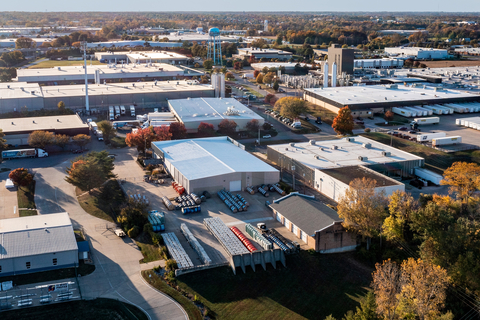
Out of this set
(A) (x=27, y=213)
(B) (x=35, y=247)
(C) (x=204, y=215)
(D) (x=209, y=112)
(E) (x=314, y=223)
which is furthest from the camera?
(D) (x=209, y=112)

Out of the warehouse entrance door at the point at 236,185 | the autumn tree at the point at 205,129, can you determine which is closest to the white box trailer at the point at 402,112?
the autumn tree at the point at 205,129

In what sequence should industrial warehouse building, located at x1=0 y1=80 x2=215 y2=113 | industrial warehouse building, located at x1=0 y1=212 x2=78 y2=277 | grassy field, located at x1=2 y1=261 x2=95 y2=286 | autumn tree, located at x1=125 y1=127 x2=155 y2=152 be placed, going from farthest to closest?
industrial warehouse building, located at x1=0 y1=80 x2=215 y2=113 → autumn tree, located at x1=125 y1=127 x2=155 y2=152 → industrial warehouse building, located at x1=0 y1=212 x2=78 y2=277 → grassy field, located at x1=2 y1=261 x2=95 y2=286

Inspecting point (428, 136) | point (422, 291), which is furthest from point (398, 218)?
point (428, 136)

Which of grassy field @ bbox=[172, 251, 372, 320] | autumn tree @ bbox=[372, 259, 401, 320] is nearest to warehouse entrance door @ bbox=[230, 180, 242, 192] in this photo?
grassy field @ bbox=[172, 251, 372, 320]

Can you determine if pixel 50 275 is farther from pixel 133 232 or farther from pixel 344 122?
pixel 344 122

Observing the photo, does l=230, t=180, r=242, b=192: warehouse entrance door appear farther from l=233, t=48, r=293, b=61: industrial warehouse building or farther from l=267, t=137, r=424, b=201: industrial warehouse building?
l=233, t=48, r=293, b=61: industrial warehouse building

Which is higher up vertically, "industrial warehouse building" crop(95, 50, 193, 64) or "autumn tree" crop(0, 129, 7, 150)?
"industrial warehouse building" crop(95, 50, 193, 64)
